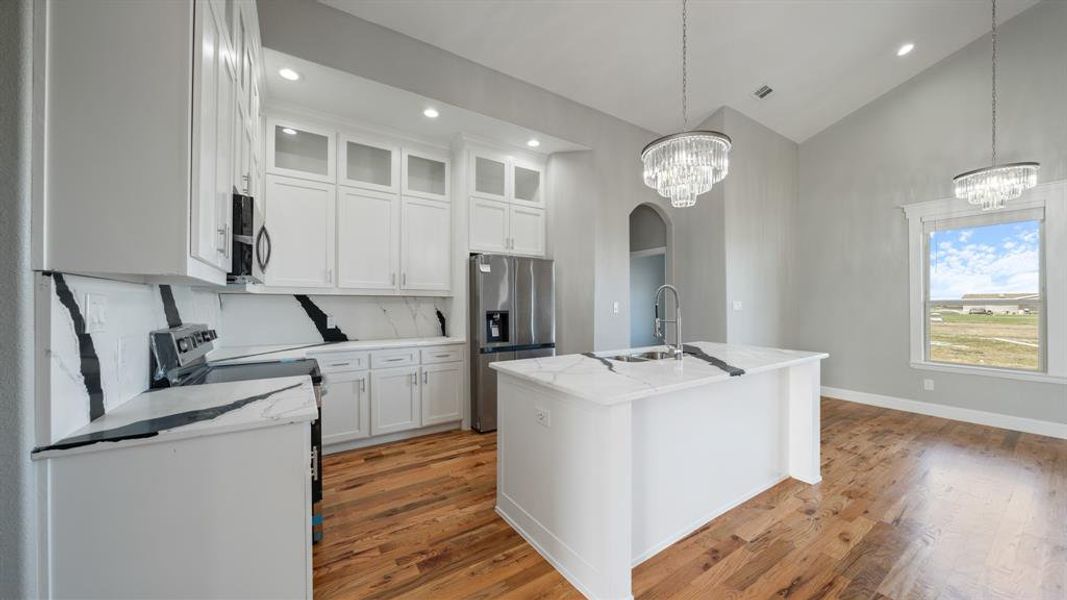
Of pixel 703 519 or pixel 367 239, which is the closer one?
pixel 703 519

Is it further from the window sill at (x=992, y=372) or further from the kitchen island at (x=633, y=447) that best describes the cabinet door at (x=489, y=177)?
the window sill at (x=992, y=372)

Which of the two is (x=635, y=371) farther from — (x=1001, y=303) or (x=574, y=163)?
(x=1001, y=303)

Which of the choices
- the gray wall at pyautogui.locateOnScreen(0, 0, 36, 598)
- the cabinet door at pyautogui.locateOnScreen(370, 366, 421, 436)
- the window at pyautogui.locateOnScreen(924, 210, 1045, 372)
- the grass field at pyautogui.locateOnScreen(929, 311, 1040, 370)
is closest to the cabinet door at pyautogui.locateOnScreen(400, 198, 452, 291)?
the cabinet door at pyautogui.locateOnScreen(370, 366, 421, 436)

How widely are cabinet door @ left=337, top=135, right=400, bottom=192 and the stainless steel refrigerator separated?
1063mm

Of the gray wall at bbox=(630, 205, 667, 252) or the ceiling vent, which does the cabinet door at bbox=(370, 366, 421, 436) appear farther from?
the ceiling vent

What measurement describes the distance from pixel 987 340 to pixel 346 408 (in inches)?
242

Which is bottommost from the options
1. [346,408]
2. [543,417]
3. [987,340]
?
[346,408]

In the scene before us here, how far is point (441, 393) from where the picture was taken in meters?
3.50

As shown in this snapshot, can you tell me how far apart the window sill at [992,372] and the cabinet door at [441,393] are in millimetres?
4963

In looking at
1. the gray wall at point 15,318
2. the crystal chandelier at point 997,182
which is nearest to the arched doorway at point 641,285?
the crystal chandelier at point 997,182

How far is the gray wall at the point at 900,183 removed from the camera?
3521 mm

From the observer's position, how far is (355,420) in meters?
3.09

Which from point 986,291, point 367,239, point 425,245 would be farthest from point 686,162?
point 986,291

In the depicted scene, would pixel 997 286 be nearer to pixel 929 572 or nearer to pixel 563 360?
pixel 929 572
